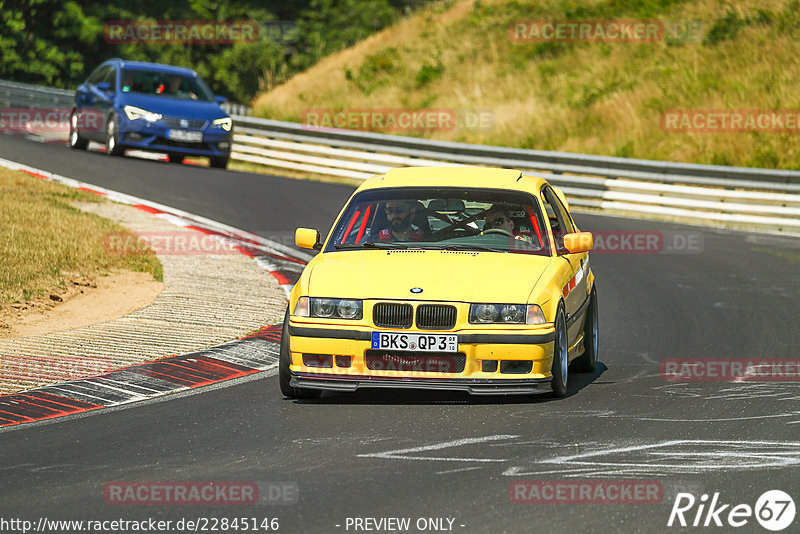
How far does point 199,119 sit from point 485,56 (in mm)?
14350

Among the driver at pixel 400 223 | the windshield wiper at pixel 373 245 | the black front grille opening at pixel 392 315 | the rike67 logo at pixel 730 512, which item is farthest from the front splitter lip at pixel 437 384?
the rike67 logo at pixel 730 512

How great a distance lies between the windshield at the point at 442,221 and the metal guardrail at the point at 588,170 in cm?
1220

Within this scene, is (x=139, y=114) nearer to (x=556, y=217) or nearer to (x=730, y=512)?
(x=556, y=217)

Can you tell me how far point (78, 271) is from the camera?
1358 centimetres

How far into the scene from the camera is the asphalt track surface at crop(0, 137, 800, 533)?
588cm

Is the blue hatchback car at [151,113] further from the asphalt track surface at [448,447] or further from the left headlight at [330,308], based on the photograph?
the left headlight at [330,308]

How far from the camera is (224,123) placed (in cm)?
2364

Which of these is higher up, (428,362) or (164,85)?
(164,85)

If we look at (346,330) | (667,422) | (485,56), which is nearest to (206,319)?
(346,330)

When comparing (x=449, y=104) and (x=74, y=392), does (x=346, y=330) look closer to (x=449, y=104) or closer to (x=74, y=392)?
(x=74, y=392)

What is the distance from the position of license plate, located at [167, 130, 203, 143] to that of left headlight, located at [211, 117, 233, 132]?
0.38 m

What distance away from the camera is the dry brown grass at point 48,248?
1272 centimetres

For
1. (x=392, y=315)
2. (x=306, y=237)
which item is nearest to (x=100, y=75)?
(x=306, y=237)

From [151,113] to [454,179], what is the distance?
14.6 metres
